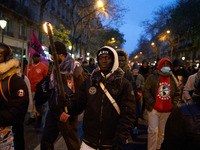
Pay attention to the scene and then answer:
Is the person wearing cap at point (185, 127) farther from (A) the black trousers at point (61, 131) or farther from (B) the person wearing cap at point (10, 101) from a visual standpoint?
(A) the black trousers at point (61, 131)

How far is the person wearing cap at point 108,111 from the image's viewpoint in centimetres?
234

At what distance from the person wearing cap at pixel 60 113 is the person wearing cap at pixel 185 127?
1.81 metres

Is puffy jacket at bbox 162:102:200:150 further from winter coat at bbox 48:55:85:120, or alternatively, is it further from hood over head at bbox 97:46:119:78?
winter coat at bbox 48:55:85:120

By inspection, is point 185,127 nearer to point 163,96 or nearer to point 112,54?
point 112,54

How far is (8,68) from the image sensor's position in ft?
8.25

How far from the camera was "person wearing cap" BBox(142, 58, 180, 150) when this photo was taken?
402 cm

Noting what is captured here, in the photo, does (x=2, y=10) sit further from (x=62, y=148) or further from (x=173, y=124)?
(x=173, y=124)

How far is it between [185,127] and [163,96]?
2791 mm

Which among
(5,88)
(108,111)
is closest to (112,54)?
(108,111)

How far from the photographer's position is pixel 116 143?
2.21 meters

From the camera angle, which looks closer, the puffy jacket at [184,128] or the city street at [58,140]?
the puffy jacket at [184,128]

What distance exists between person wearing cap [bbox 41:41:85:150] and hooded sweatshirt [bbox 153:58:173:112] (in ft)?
5.38

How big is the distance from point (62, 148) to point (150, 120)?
1.95 m

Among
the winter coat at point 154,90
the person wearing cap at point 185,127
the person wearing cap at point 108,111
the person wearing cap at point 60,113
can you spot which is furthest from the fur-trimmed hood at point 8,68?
the winter coat at point 154,90
